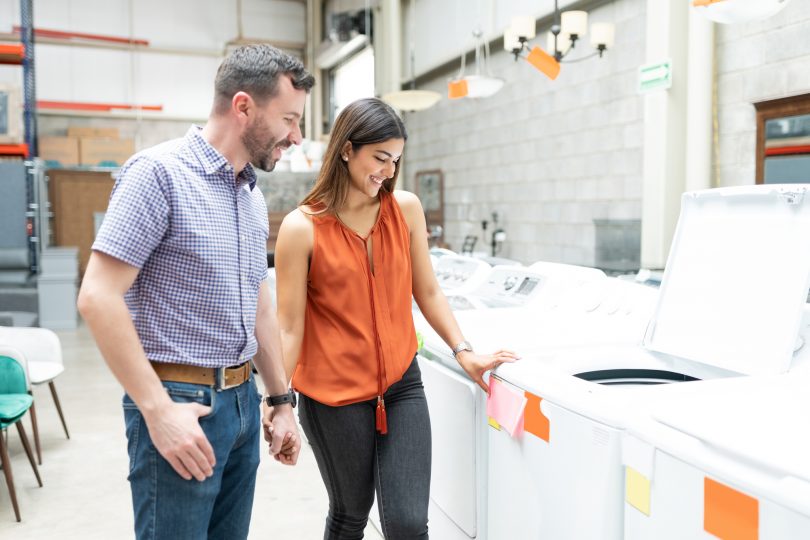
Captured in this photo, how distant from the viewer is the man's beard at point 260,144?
49.4 inches

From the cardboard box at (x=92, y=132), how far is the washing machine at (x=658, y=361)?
11761 millimetres

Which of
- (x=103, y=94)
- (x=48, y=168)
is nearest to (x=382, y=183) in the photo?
(x=48, y=168)

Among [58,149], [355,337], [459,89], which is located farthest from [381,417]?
[58,149]

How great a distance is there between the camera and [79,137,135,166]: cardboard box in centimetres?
1177

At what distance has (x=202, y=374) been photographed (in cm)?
124

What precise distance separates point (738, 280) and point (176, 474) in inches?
54.0

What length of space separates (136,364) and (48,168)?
38.3 ft

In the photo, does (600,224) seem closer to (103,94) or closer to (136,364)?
(136,364)

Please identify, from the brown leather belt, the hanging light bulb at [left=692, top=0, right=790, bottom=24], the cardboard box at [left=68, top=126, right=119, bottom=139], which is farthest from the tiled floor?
the cardboard box at [left=68, top=126, right=119, bottom=139]

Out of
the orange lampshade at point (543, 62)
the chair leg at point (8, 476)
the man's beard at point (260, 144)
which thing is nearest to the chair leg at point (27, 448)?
the chair leg at point (8, 476)

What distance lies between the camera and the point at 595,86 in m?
6.50

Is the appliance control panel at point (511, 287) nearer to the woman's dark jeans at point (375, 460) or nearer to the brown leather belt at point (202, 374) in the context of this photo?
the woman's dark jeans at point (375, 460)

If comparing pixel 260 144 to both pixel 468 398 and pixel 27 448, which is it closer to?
pixel 468 398

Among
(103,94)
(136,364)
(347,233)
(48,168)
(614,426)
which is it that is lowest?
(614,426)
